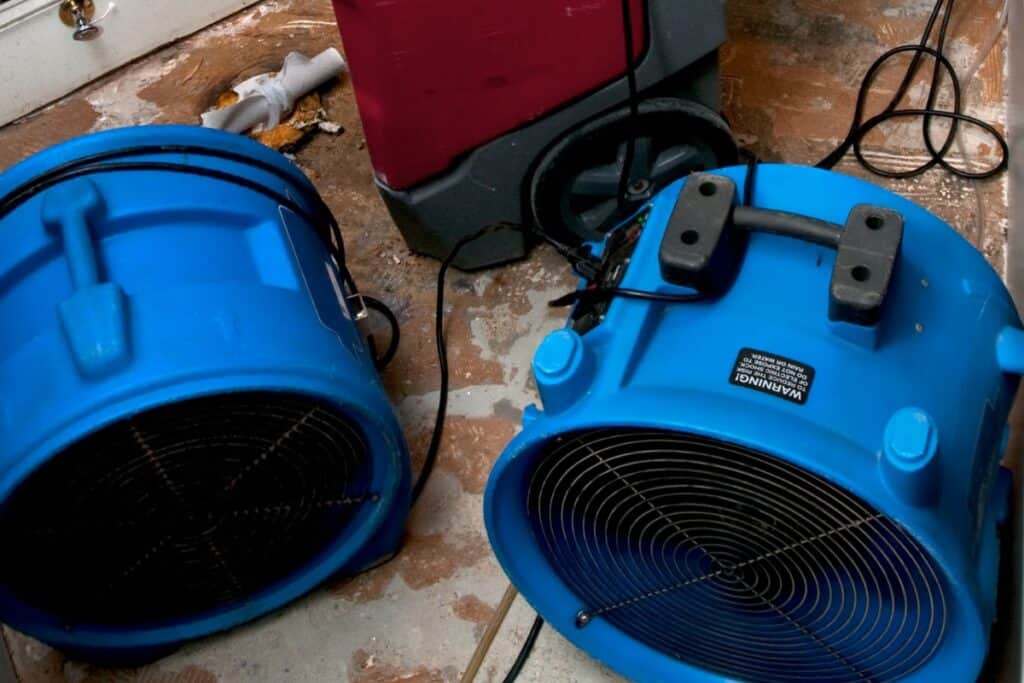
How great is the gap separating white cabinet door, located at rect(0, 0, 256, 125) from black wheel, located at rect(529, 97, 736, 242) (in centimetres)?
88

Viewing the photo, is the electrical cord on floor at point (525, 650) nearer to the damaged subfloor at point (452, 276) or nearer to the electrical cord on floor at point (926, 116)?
the damaged subfloor at point (452, 276)

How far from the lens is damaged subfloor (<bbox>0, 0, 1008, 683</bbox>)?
4.19 feet

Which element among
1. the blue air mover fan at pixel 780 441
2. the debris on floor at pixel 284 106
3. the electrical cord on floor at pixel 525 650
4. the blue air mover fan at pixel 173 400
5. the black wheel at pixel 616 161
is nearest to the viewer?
the blue air mover fan at pixel 780 441

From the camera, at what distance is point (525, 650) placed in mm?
1237

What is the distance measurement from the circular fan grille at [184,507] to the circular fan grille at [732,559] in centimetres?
27

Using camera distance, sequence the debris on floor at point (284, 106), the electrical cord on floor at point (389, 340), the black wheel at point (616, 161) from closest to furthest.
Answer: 1. the black wheel at point (616, 161)
2. the electrical cord on floor at point (389, 340)
3. the debris on floor at point (284, 106)

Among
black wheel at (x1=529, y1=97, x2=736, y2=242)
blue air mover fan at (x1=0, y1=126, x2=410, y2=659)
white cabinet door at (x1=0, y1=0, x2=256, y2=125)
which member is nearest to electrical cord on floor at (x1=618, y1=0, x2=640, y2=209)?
black wheel at (x1=529, y1=97, x2=736, y2=242)

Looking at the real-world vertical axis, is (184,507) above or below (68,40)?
below

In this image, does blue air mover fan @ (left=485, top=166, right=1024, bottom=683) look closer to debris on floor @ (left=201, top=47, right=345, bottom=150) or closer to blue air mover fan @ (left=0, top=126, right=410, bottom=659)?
blue air mover fan @ (left=0, top=126, right=410, bottom=659)

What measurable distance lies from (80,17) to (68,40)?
68 mm

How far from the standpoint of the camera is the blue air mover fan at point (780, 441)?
0.82m

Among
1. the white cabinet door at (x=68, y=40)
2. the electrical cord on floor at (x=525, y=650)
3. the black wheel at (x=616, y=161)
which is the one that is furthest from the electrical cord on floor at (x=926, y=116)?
the white cabinet door at (x=68, y=40)

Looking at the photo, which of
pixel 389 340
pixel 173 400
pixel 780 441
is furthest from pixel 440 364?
pixel 780 441

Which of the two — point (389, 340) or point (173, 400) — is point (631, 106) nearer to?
point (389, 340)
